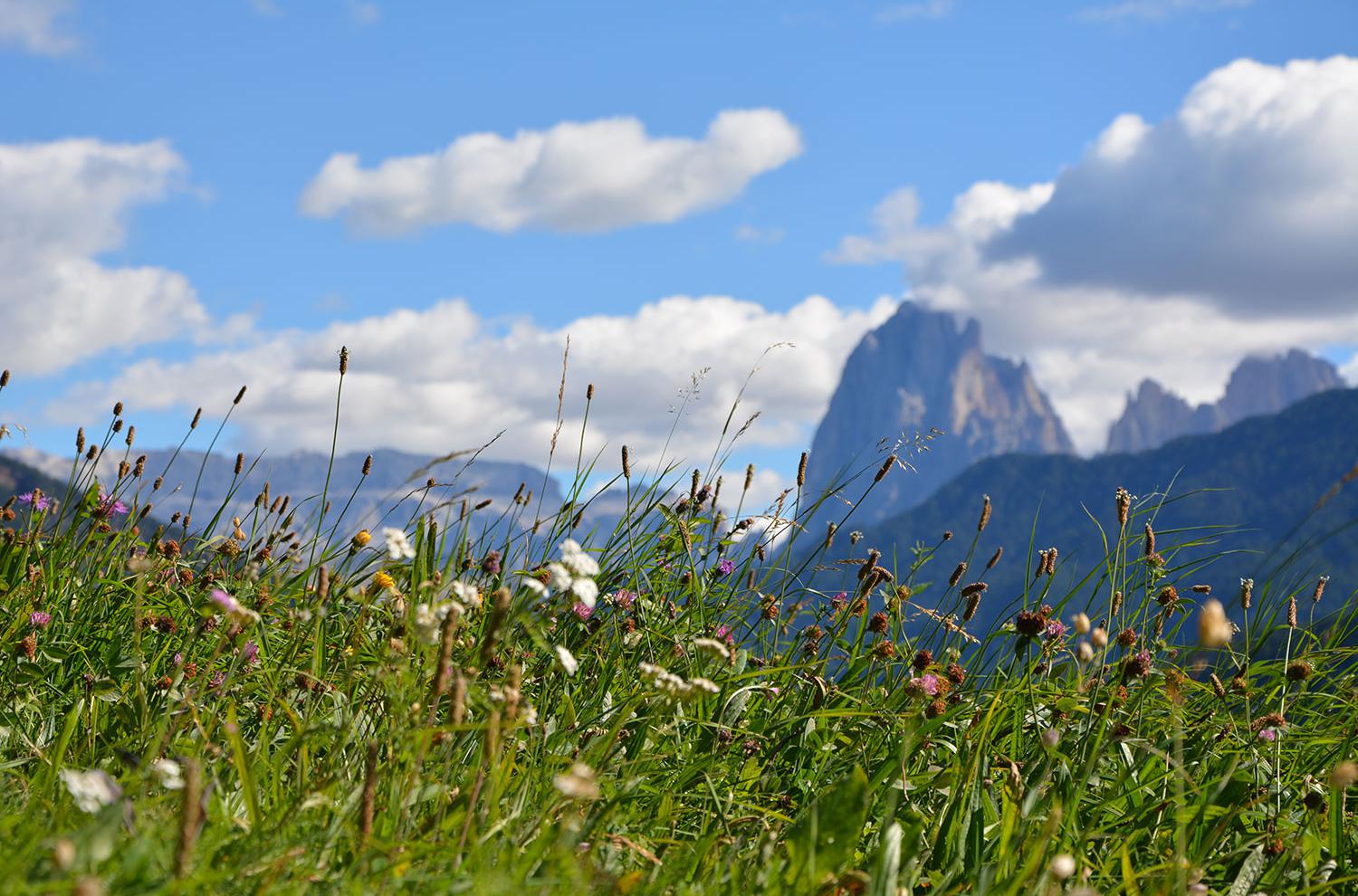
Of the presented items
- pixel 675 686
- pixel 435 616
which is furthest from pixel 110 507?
pixel 675 686

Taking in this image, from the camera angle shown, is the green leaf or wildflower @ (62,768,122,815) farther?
the green leaf

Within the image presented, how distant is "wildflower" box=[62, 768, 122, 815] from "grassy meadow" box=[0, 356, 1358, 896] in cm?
2

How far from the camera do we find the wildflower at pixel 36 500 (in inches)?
198

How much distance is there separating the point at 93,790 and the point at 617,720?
170 cm

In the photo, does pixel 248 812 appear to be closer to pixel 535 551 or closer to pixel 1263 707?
pixel 535 551

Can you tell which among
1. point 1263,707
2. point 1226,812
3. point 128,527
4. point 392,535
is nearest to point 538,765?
point 392,535

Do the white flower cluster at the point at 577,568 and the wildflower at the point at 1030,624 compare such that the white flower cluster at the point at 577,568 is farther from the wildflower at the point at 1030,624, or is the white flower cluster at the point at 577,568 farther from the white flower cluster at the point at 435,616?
the wildflower at the point at 1030,624

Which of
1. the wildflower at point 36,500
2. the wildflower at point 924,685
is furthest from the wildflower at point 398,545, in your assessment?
the wildflower at point 36,500

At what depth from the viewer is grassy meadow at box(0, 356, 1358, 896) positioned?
236cm

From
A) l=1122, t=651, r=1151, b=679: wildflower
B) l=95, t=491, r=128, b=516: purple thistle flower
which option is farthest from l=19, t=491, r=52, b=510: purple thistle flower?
l=1122, t=651, r=1151, b=679: wildflower

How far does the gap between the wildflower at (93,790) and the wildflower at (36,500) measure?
3407mm

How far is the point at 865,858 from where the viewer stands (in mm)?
3070

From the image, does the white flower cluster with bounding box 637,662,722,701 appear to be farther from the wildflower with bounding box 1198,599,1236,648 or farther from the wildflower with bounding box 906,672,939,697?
the wildflower with bounding box 1198,599,1236,648

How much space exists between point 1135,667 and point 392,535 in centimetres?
224
